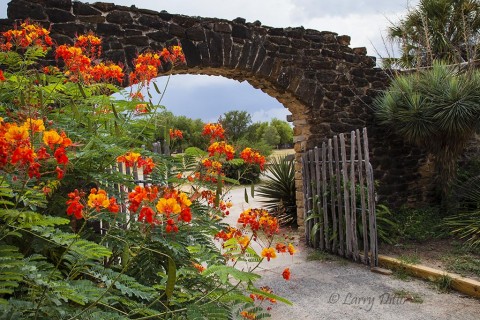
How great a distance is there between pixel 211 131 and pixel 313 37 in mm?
4264

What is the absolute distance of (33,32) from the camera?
8.54 ft

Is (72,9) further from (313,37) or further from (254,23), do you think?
(313,37)

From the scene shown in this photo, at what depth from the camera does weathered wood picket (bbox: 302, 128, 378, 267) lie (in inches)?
195

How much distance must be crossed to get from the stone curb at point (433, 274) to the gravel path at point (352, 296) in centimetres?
10

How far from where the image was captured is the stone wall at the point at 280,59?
450 centimetres

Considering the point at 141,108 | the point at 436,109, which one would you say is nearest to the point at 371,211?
the point at 436,109

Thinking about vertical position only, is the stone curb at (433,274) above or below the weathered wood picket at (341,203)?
below

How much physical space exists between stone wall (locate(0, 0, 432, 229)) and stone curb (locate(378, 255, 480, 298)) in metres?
1.86

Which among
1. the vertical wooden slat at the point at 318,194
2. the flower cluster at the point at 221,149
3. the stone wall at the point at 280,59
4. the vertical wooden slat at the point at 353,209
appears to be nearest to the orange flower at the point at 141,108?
the flower cluster at the point at 221,149

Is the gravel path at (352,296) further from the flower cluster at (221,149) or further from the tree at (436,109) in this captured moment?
the tree at (436,109)

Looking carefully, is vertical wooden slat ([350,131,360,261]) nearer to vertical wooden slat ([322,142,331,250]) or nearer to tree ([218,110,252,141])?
vertical wooden slat ([322,142,331,250])

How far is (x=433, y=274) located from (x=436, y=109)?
2.80m

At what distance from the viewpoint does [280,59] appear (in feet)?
19.0

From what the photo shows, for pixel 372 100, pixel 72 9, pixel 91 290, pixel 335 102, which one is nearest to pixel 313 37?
pixel 335 102
